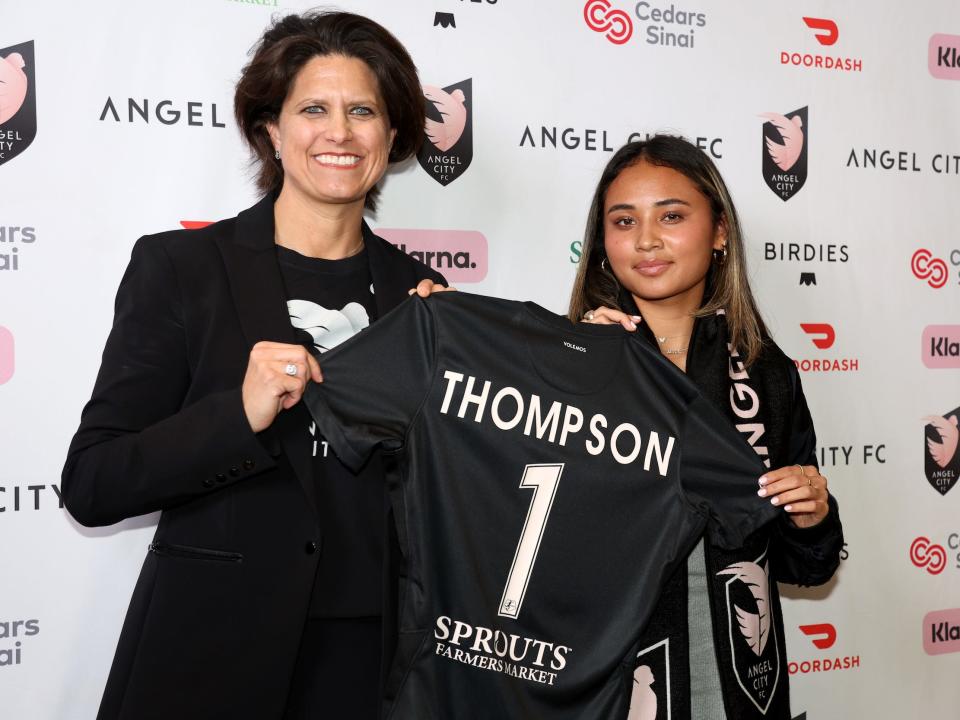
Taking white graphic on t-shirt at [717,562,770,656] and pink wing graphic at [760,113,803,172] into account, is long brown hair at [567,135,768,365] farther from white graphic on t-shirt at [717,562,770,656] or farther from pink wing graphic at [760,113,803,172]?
pink wing graphic at [760,113,803,172]

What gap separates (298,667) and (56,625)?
83cm

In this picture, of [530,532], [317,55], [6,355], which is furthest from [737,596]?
[6,355]

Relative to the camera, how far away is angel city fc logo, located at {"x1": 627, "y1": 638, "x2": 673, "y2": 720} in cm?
143

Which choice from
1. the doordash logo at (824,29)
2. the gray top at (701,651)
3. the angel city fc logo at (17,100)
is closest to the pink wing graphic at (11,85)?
the angel city fc logo at (17,100)

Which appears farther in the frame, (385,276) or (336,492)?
(385,276)

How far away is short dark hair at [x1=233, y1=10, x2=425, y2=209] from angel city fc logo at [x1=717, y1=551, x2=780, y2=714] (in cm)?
100

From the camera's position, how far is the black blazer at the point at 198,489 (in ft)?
4.09

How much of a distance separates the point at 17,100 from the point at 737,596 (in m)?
1.74

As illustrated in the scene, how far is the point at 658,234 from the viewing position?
5.28 feet

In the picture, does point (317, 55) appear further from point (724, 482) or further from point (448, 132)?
point (724, 482)

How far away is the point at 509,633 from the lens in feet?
4.50

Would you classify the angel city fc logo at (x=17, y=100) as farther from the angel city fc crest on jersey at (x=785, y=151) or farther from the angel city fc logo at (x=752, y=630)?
the angel city fc crest on jersey at (x=785, y=151)

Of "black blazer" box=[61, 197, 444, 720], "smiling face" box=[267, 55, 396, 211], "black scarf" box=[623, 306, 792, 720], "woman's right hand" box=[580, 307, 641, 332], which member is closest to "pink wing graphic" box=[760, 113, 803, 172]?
"black scarf" box=[623, 306, 792, 720]

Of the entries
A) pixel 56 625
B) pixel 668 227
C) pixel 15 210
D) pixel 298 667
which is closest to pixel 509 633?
pixel 298 667
